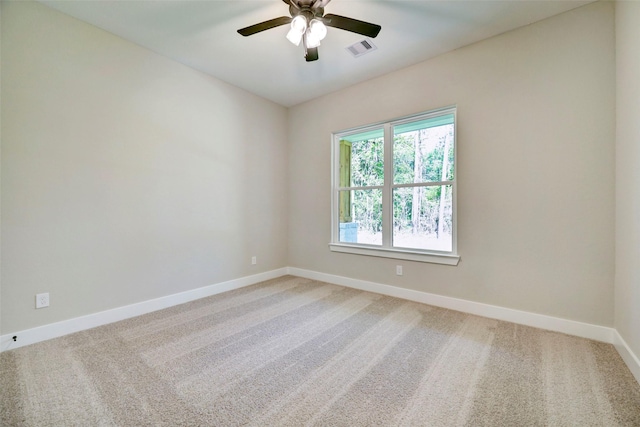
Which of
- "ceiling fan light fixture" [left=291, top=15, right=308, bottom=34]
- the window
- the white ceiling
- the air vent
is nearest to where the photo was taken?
"ceiling fan light fixture" [left=291, top=15, right=308, bottom=34]

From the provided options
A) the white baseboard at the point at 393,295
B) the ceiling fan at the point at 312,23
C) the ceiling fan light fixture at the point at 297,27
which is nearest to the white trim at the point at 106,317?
the white baseboard at the point at 393,295

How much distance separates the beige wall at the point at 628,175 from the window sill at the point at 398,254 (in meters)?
1.17

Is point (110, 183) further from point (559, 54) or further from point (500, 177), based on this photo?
point (559, 54)

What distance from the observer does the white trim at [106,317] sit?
206 centimetres

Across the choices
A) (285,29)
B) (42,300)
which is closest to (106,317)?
(42,300)

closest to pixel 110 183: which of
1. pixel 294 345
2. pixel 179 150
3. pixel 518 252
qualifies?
pixel 179 150

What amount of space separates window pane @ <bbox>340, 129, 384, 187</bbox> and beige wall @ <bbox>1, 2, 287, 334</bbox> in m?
1.48

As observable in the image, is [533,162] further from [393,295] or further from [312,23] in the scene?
[312,23]

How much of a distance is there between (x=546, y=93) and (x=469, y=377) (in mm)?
2499

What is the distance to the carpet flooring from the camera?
53.6 inches

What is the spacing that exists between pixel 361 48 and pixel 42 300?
377cm

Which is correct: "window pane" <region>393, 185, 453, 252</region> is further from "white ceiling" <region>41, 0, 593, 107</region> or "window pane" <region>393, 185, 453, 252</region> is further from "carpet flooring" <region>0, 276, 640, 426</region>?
"white ceiling" <region>41, 0, 593, 107</region>

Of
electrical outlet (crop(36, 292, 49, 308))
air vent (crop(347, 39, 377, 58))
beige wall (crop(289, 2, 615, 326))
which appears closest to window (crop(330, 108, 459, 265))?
beige wall (crop(289, 2, 615, 326))

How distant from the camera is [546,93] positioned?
233cm
